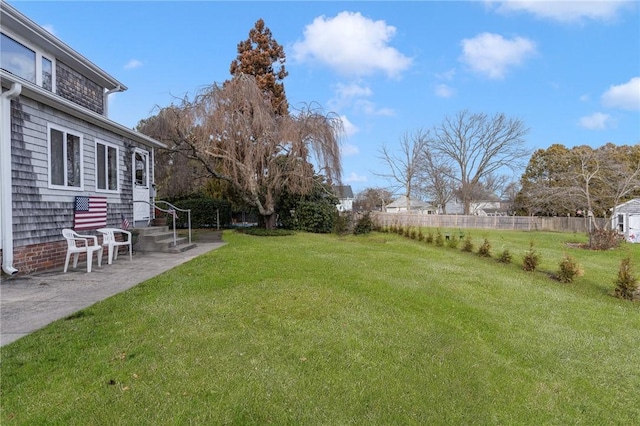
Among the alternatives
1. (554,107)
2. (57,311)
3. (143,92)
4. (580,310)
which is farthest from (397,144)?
(57,311)

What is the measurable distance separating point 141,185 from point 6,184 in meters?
5.11

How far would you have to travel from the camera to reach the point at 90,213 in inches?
328

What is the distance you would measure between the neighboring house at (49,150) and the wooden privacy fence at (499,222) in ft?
61.4

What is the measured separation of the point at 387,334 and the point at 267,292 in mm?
2067

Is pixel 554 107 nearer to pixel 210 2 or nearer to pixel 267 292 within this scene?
pixel 210 2

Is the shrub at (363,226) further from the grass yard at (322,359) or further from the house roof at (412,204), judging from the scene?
the house roof at (412,204)

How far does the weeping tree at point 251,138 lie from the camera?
1228cm

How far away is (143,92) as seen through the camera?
13.5m

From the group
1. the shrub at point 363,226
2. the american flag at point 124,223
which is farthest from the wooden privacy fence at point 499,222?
the american flag at point 124,223

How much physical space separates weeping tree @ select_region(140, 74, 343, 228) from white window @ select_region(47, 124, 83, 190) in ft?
15.0

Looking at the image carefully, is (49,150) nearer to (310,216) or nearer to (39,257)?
(39,257)

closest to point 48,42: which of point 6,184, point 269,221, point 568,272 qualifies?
point 6,184

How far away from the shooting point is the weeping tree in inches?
484

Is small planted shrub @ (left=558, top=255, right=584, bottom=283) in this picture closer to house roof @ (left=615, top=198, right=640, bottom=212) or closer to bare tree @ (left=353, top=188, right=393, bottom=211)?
house roof @ (left=615, top=198, right=640, bottom=212)
